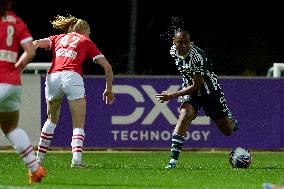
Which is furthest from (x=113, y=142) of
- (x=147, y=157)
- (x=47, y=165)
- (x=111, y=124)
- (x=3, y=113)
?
A: (x=3, y=113)

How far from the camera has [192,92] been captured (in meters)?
16.1

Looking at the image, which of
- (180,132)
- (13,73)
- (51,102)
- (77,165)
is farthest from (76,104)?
(13,73)

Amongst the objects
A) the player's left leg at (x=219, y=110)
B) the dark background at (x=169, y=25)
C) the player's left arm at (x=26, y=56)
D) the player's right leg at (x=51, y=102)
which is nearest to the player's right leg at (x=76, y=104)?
the player's right leg at (x=51, y=102)

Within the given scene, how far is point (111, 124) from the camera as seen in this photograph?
70.1 ft

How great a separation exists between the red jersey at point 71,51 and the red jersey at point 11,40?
2.92 m

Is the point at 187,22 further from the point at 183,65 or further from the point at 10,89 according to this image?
the point at 10,89

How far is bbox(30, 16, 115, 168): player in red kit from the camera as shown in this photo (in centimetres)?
1570

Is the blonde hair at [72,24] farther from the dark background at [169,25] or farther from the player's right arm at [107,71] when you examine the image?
the dark background at [169,25]

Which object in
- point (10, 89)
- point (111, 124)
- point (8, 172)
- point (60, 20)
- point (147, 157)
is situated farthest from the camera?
point (111, 124)

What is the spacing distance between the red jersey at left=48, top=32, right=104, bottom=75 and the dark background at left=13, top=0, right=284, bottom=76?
17.4 m

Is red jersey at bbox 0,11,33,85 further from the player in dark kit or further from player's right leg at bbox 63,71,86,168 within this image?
the player in dark kit

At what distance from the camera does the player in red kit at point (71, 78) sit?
15.7m

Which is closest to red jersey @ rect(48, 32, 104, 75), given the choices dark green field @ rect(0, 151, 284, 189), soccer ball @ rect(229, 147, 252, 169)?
→ dark green field @ rect(0, 151, 284, 189)

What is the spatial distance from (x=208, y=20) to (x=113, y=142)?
47.4 feet
